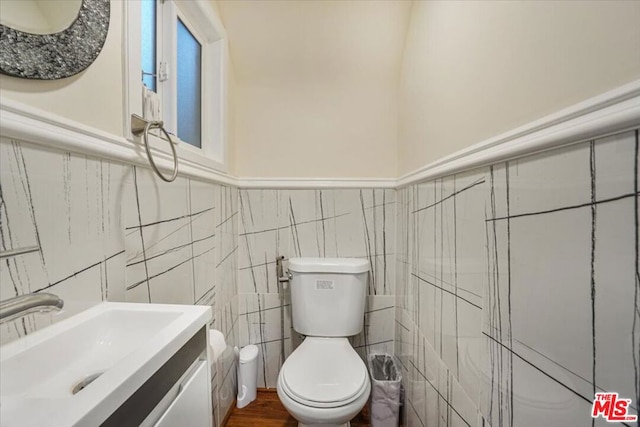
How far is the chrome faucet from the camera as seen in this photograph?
0.38 meters

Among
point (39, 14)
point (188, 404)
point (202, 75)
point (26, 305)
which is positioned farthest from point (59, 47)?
point (202, 75)

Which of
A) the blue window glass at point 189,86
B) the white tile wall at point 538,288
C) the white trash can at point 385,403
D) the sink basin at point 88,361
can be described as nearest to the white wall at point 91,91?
the sink basin at point 88,361

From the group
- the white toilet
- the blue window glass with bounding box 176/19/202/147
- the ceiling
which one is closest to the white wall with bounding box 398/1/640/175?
the ceiling

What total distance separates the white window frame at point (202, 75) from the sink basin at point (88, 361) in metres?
0.52

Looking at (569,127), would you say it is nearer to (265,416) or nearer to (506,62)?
(506,62)

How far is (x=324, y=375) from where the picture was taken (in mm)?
1311

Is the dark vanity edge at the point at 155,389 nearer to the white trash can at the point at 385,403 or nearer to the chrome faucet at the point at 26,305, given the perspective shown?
the chrome faucet at the point at 26,305

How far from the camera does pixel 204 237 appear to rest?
52.3 inches

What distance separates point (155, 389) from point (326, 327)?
1.19 m

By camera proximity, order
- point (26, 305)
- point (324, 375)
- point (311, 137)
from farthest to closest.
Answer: point (311, 137) < point (324, 375) < point (26, 305)

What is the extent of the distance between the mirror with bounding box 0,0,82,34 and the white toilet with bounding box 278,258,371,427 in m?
1.31

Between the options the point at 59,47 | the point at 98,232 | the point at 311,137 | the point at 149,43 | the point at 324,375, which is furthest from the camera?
the point at 311,137

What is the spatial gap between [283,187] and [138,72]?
1.04 metres

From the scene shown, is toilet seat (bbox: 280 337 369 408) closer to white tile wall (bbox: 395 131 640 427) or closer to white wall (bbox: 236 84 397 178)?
white tile wall (bbox: 395 131 640 427)
